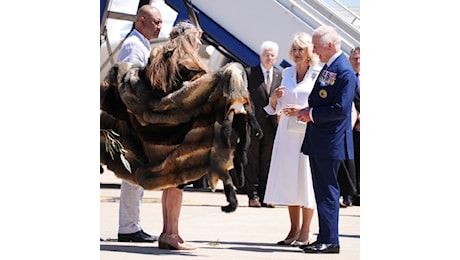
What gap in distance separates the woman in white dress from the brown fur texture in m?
0.53

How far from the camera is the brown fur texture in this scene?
22.7ft

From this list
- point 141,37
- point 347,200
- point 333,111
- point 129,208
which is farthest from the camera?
point 347,200

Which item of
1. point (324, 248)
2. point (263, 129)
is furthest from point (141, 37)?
point (263, 129)

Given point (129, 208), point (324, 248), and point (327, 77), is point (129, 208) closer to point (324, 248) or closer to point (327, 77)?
point (324, 248)

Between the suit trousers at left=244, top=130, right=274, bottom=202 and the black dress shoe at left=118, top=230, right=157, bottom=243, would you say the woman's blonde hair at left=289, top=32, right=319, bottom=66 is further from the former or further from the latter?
the suit trousers at left=244, top=130, right=274, bottom=202

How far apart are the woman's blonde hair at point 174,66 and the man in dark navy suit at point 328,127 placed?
678mm

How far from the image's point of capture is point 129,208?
7500mm

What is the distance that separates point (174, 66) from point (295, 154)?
1042 mm

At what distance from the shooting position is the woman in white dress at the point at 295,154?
24.6ft

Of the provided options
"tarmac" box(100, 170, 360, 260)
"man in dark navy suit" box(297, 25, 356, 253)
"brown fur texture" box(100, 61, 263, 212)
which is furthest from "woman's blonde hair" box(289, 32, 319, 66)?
"tarmac" box(100, 170, 360, 260)
